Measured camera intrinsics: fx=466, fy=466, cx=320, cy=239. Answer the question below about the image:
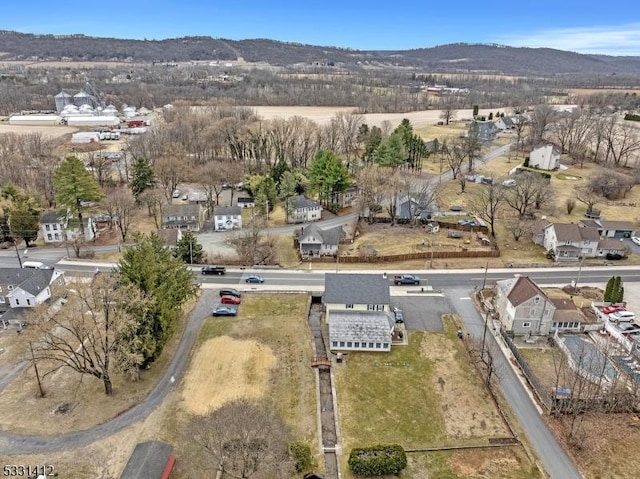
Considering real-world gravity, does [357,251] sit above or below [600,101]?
below

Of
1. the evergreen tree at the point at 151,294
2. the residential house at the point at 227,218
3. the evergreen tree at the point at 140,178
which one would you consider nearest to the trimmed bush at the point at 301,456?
the evergreen tree at the point at 151,294

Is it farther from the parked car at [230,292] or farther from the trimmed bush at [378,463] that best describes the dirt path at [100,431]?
the trimmed bush at [378,463]

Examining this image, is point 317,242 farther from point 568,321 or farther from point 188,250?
point 568,321

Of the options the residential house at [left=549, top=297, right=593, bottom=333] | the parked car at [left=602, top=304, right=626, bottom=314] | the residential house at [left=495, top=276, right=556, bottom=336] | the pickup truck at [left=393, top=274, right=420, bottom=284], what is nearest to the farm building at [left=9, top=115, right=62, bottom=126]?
the pickup truck at [left=393, top=274, right=420, bottom=284]

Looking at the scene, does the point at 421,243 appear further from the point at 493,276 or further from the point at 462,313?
the point at 462,313

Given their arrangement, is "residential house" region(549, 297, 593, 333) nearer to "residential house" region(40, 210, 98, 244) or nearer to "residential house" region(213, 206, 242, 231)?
"residential house" region(213, 206, 242, 231)

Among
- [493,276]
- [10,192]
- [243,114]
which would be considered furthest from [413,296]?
[243,114]
